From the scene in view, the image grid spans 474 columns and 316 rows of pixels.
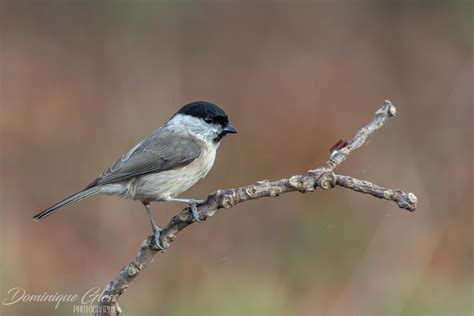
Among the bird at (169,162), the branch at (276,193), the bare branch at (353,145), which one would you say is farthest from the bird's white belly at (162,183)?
the bare branch at (353,145)

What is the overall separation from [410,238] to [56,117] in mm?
4893

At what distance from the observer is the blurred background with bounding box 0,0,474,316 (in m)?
5.60

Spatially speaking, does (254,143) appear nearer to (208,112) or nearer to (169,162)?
(208,112)

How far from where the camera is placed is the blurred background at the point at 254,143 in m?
5.60

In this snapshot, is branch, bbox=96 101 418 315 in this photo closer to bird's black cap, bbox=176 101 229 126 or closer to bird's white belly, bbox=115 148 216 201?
bird's white belly, bbox=115 148 216 201

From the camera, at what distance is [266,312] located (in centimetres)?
506

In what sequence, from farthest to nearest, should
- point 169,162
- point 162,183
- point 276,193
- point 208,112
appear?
point 208,112
point 169,162
point 162,183
point 276,193

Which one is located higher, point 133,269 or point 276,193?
point 276,193

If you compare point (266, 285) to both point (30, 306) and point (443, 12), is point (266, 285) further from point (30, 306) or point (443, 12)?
point (443, 12)

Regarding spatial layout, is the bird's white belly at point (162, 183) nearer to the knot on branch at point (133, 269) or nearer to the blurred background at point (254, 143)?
the knot on branch at point (133, 269)

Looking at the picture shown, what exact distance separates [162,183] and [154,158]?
0.24 meters

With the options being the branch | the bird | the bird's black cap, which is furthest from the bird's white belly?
the branch

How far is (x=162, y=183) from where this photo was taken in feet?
12.0

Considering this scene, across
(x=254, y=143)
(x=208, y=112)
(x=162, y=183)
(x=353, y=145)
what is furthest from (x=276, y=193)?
(x=254, y=143)
